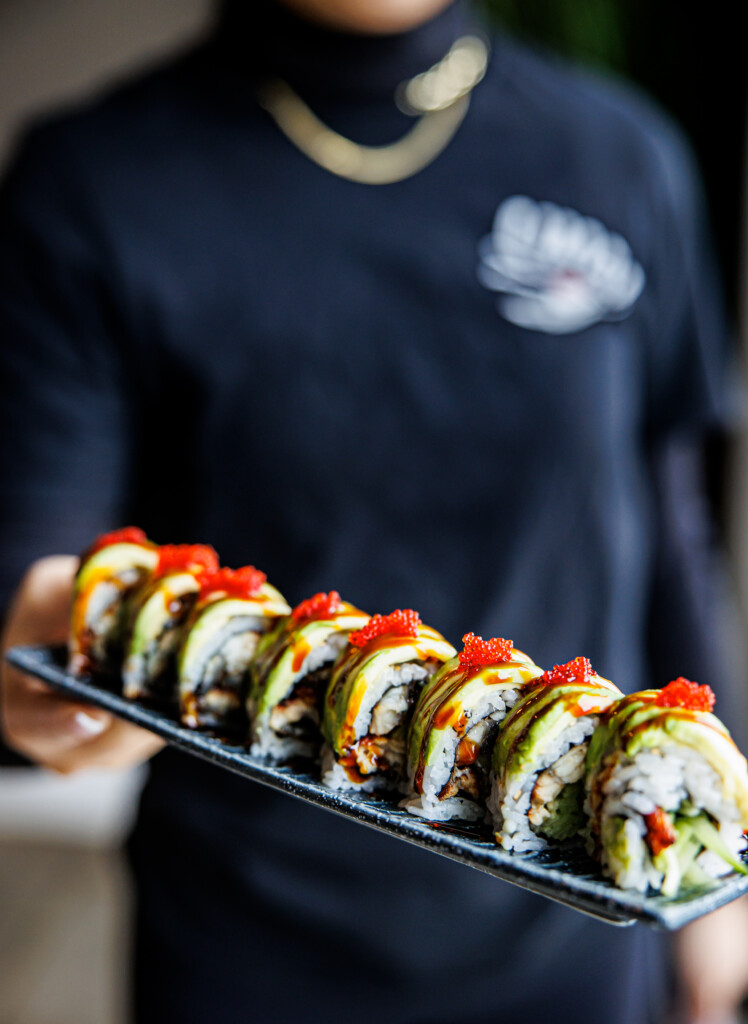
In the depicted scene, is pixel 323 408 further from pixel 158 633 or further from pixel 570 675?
pixel 570 675

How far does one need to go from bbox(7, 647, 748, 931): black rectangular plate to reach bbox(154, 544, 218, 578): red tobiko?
191 millimetres

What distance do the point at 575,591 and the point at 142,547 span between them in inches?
31.7

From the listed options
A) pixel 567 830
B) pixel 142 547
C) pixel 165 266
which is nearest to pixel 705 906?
pixel 567 830

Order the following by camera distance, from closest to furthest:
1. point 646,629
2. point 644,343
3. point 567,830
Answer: point 567,830, point 644,343, point 646,629

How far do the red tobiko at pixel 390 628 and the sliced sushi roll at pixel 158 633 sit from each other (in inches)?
11.2

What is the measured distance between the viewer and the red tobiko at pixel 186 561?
125cm

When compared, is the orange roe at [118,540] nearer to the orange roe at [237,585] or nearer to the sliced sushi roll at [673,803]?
the orange roe at [237,585]

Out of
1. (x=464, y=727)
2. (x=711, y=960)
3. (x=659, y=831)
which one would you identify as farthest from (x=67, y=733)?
(x=711, y=960)

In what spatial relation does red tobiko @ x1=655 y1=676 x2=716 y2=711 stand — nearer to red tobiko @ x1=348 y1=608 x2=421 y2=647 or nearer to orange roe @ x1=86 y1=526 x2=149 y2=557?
red tobiko @ x1=348 y1=608 x2=421 y2=647

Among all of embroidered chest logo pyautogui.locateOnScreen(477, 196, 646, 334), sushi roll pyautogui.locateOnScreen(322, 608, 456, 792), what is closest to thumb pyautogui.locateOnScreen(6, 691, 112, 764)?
sushi roll pyautogui.locateOnScreen(322, 608, 456, 792)

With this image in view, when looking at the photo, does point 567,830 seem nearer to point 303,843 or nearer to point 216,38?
point 303,843

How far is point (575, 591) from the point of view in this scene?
1.75 metres

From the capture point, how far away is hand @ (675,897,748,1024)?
1.91 meters

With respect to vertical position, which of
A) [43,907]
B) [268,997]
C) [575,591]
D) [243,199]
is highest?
[243,199]
